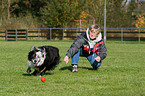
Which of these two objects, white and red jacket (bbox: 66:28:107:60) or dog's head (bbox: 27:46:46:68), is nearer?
dog's head (bbox: 27:46:46:68)

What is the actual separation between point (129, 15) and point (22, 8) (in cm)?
1963

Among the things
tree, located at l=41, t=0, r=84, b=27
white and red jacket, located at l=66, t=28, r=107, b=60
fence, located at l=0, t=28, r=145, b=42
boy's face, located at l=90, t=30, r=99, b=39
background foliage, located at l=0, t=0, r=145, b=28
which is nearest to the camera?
boy's face, located at l=90, t=30, r=99, b=39

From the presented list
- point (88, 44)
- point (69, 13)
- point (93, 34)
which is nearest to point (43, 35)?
point (69, 13)

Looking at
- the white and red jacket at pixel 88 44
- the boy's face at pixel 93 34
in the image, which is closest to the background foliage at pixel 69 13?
the white and red jacket at pixel 88 44

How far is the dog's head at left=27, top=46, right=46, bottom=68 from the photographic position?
661 cm

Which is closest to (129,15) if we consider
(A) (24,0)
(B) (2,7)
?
(A) (24,0)

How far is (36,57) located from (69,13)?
3389cm

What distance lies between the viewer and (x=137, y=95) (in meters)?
5.33

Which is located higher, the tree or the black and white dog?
the tree

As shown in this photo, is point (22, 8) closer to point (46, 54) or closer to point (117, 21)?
point (117, 21)

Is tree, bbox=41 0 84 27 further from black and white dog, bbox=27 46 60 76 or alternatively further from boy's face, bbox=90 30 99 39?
black and white dog, bbox=27 46 60 76

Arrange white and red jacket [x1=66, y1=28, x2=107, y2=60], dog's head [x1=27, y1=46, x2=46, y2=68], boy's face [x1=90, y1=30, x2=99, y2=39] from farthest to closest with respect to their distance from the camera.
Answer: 1. white and red jacket [x1=66, y1=28, x2=107, y2=60]
2. boy's face [x1=90, y1=30, x2=99, y2=39]
3. dog's head [x1=27, y1=46, x2=46, y2=68]

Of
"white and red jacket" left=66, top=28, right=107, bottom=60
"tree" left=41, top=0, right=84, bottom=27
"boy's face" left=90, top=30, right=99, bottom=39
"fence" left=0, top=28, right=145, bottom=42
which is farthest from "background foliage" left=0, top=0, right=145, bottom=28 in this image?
"boy's face" left=90, top=30, right=99, bottom=39

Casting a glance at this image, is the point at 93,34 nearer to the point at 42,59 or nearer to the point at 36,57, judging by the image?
the point at 42,59
